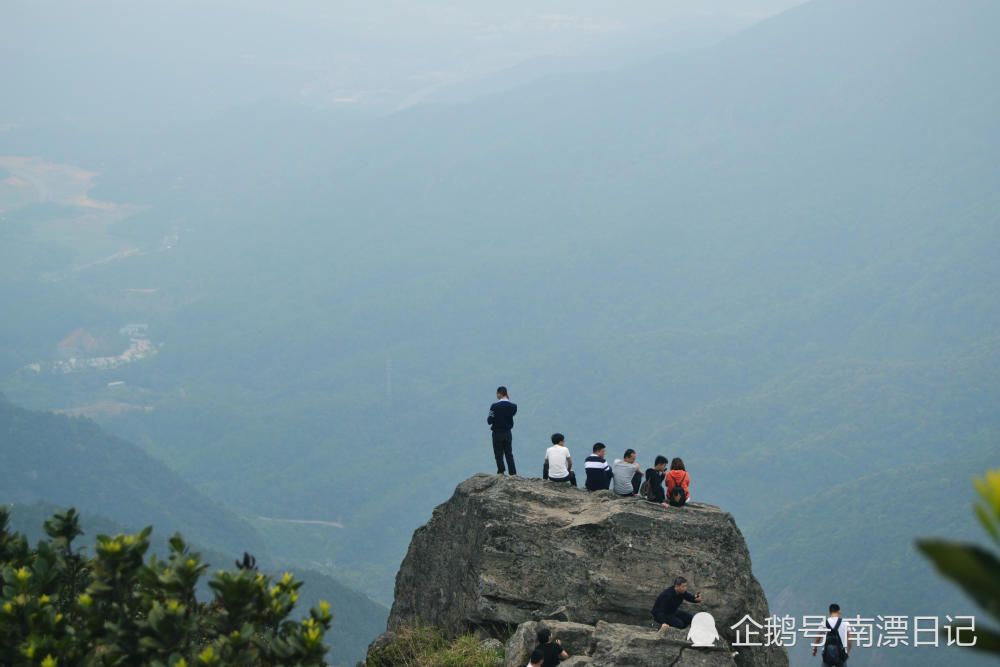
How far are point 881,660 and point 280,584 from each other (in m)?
170

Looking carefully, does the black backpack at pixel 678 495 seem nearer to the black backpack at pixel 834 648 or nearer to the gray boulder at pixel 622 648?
the black backpack at pixel 834 648

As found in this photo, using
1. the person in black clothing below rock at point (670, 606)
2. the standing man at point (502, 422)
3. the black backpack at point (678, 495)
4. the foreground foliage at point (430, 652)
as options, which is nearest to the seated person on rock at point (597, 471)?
the standing man at point (502, 422)

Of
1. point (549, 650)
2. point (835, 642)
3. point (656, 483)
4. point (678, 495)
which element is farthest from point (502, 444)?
point (835, 642)

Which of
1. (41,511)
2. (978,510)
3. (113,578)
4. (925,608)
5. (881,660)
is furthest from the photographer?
(41,511)

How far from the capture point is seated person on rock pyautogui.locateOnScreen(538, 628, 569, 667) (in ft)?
60.1

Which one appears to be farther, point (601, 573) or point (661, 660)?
point (601, 573)

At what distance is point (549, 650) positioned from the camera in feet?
60.4

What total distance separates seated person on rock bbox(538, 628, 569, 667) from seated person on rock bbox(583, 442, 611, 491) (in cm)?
782

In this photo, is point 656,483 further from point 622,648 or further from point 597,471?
point 622,648

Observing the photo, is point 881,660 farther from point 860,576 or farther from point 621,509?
point 621,509

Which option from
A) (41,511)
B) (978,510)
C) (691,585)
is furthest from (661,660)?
(41,511)

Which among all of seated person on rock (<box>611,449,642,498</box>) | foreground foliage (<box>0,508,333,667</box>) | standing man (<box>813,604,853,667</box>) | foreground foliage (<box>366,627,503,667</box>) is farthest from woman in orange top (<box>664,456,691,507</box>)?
foreground foliage (<box>0,508,333,667</box>)

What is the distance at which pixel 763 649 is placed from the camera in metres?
22.1

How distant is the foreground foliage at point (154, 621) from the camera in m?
12.8
